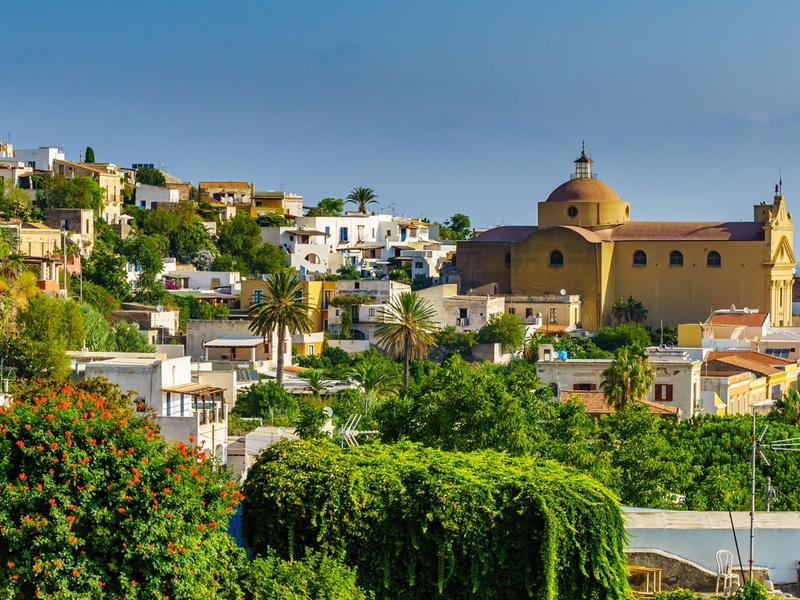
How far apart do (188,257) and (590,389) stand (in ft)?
118

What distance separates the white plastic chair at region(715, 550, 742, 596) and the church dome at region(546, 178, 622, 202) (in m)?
64.0

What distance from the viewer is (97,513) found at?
1597cm

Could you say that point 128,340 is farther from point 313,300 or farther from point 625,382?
point 313,300

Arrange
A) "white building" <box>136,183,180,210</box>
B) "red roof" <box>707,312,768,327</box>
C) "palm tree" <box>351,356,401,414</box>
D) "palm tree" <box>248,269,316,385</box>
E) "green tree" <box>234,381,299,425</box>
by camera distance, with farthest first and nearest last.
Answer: "white building" <box>136,183,180,210</box> < "red roof" <box>707,312,768,327</box> < "palm tree" <box>248,269,316,385</box> < "palm tree" <box>351,356,401,414</box> < "green tree" <box>234,381,299,425</box>

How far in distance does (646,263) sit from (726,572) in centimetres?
6206

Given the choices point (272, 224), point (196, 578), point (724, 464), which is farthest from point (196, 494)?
point (272, 224)

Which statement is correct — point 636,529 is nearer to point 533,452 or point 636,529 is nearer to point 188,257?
point 533,452

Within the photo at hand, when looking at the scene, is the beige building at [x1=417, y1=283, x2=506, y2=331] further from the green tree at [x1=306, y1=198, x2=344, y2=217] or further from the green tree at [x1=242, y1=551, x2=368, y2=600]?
the green tree at [x1=242, y1=551, x2=368, y2=600]

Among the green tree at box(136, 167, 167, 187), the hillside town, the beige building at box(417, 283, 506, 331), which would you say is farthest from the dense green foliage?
the green tree at box(136, 167, 167, 187)

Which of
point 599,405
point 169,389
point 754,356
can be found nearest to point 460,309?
point 754,356

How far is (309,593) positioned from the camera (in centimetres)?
1770

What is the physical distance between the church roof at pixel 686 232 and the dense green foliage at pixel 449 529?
6216 centimetres

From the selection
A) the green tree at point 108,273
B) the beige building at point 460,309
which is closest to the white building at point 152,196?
the green tree at point 108,273

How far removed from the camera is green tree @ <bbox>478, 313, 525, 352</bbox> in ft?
224
